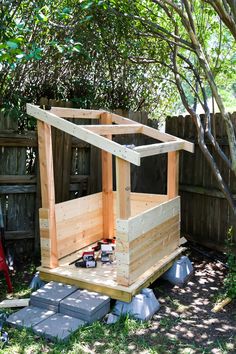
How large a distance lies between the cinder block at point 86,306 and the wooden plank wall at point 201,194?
7.41 feet

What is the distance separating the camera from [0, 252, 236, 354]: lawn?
3135mm

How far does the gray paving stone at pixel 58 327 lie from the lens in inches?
126

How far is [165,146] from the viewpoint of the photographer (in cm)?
412

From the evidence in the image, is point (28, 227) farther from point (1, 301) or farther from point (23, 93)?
point (23, 93)

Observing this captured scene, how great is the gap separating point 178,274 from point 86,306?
4.55 ft

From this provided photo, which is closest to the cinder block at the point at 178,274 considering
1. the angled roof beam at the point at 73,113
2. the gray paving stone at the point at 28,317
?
the gray paving stone at the point at 28,317

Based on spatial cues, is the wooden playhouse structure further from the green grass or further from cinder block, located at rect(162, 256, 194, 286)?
the green grass

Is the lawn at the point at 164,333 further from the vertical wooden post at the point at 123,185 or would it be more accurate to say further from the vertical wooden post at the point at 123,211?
the vertical wooden post at the point at 123,185

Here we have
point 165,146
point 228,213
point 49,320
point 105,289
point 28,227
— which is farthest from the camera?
point 228,213

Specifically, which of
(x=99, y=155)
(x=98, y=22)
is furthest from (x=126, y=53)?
(x=99, y=155)

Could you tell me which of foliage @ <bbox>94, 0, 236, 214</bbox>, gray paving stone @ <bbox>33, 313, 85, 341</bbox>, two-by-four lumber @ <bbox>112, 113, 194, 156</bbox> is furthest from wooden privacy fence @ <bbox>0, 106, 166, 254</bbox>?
gray paving stone @ <bbox>33, 313, 85, 341</bbox>

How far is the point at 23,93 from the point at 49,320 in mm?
2950

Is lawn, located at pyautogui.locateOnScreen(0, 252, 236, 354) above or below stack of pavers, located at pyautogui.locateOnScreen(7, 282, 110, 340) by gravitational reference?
below

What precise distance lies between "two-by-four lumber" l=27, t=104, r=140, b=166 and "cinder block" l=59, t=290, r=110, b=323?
1.35 m
